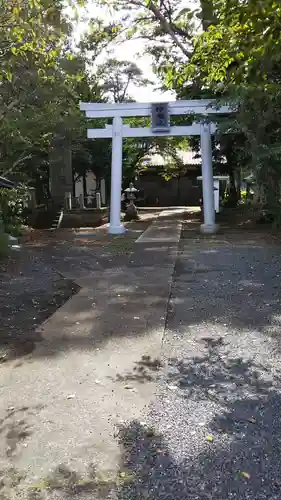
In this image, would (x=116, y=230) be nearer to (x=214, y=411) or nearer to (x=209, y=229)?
(x=209, y=229)

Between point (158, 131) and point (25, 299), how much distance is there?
10932mm

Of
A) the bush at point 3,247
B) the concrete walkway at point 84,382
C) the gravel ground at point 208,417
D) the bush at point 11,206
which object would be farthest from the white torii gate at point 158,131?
the gravel ground at point 208,417

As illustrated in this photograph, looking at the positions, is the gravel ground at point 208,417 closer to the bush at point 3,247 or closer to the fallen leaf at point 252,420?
the fallen leaf at point 252,420

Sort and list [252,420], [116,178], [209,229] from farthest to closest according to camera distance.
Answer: [116,178] < [209,229] < [252,420]

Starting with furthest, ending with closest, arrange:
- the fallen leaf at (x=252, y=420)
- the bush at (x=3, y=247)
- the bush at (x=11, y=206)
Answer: the bush at (x=11, y=206), the bush at (x=3, y=247), the fallen leaf at (x=252, y=420)

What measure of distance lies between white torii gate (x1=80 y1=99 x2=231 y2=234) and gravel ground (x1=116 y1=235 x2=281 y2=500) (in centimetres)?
997

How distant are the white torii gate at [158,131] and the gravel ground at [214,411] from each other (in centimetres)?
997

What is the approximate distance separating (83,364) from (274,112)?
11825 mm

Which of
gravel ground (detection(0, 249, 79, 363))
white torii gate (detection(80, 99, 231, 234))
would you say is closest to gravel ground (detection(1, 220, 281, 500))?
gravel ground (detection(0, 249, 79, 363))

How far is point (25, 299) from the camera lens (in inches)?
260

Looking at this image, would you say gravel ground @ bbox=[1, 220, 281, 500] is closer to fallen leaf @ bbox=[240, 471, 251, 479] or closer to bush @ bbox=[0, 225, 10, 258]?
fallen leaf @ bbox=[240, 471, 251, 479]

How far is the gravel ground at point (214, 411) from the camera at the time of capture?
2.47m

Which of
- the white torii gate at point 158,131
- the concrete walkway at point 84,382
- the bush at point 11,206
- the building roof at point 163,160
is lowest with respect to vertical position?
the concrete walkway at point 84,382

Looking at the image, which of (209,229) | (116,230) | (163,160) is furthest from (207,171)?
(163,160)
